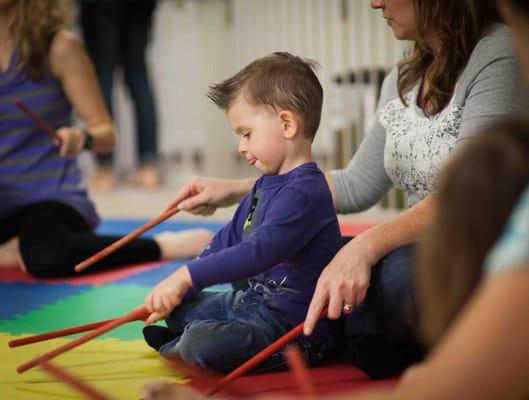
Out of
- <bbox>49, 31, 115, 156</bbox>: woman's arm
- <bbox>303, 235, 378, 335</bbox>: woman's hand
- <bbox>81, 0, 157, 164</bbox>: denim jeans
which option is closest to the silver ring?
<bbox>303, 235, 378, 335</bbox>: woman's hand

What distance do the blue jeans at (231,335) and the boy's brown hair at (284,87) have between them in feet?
0.87

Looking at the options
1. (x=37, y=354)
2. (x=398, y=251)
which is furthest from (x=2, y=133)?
(x=398, y=251)

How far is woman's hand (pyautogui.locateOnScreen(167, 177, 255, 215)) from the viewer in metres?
1.47

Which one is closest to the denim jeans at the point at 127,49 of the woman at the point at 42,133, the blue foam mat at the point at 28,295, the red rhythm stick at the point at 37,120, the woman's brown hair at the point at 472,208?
the woman at the point at 42,133

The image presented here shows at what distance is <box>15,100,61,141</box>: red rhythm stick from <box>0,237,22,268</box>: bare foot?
284 mm

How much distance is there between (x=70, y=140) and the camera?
1927 millimetres

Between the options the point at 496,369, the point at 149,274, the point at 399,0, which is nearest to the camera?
the point at 496,369

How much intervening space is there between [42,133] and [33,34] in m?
0.22

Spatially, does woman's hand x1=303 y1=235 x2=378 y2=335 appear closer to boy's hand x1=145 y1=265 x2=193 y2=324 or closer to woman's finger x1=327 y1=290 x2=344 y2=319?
woman's finger x1=327 y1=290 x2=344 y2=319

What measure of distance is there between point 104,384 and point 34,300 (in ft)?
1.97

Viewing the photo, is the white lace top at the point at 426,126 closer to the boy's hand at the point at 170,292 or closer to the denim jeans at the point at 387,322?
the denim jeans at the point at 387,322

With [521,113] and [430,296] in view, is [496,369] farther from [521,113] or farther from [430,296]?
[521,113]

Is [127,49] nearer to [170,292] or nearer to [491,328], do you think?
[170,292]

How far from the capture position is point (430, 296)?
2.34 ft
